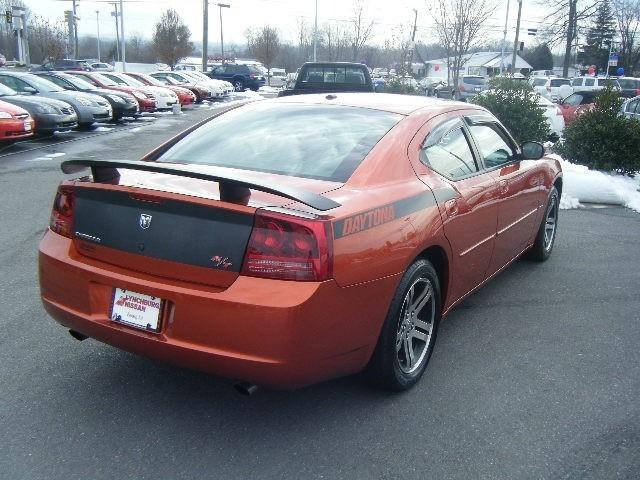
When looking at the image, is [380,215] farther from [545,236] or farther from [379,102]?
[545,236]

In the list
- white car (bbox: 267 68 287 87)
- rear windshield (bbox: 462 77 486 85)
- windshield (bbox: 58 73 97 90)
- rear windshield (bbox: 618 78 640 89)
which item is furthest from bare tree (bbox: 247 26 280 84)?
windshield (bbox: 58 73 97 90)

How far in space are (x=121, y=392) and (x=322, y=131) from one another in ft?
5.91

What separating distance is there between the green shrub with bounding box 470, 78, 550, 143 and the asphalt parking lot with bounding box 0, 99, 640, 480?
8018 mm

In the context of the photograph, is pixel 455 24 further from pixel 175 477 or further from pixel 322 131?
pixel 175 477

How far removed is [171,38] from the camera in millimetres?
56719

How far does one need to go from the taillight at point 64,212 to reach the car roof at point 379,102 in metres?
1.65

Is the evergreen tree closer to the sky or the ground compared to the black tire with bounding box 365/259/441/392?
closer to the sky

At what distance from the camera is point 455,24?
23.6 meters

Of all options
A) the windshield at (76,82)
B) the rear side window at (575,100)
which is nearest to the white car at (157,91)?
the windshield at (76,82)

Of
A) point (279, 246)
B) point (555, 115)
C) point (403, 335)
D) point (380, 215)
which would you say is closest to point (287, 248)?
point (279, 246)

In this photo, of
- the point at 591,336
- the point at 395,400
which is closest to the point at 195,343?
the point at 395,400

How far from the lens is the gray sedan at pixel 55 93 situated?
633 inches

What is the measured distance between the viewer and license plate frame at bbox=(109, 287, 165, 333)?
288 centimetres

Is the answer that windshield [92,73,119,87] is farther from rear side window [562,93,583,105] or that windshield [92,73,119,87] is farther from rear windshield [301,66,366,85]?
rear side window [562,93,583,105]
